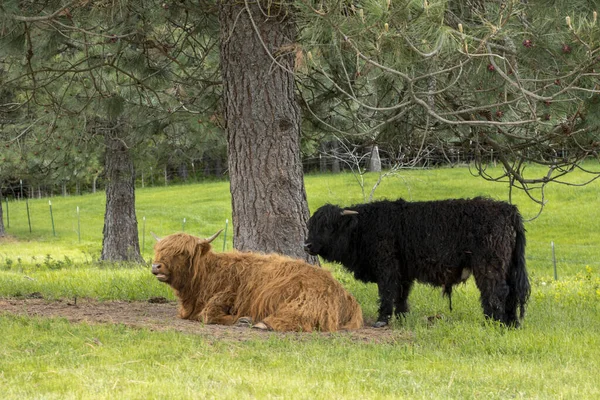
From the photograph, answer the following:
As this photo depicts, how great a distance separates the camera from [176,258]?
8.60 metres

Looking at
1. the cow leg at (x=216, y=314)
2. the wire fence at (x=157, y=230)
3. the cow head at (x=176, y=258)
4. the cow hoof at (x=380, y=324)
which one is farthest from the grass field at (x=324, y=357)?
the wire fence at (x=157, y=230)

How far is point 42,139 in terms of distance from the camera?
1597 cm

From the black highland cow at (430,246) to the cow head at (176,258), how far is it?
1255 mm

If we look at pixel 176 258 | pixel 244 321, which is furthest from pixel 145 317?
pixel 244 321

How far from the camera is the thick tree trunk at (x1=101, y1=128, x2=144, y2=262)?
59.2 feet

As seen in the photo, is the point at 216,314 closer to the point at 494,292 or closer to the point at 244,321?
the point at 244,321

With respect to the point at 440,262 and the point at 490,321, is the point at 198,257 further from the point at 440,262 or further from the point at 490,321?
the point at 490,321

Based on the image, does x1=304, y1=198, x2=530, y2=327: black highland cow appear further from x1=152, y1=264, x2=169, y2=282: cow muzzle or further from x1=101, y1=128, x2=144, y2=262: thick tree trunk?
x1=101, y1=128, x2=144, y2=262: thick tree trunk

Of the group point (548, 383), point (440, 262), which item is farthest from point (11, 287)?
point (548, 383)

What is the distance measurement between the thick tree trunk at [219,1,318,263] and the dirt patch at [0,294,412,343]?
1.52 meters

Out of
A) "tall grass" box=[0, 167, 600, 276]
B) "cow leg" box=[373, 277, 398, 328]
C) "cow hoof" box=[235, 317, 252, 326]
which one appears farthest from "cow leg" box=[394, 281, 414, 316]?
"tall grass" box=[0, 167, 600, 276]

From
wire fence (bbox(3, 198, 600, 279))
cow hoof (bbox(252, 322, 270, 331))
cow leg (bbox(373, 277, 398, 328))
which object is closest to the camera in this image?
cow hoof (bbox(252, 322, 270, 331))

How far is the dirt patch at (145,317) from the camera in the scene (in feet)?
24.5

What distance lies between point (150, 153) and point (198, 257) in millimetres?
8948
